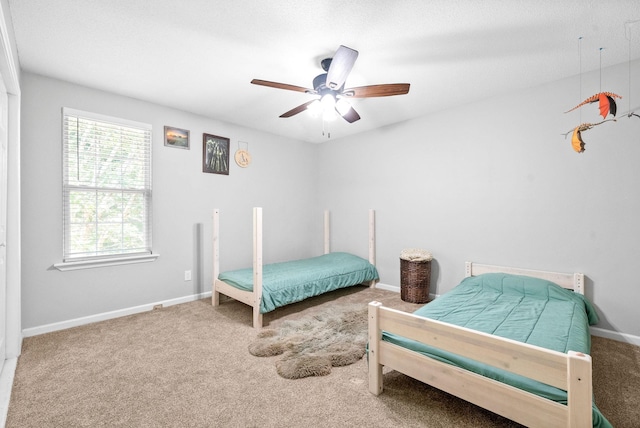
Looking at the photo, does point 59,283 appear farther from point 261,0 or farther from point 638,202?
point 638,202

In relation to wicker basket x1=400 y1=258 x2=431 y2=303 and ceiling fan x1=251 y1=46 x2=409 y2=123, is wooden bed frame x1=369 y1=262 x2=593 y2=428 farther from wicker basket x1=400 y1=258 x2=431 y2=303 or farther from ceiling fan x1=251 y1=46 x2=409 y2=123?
wicker basket x1=400 y1=258 x2=431 y2=303

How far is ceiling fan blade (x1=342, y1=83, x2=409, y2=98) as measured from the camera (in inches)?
82.6

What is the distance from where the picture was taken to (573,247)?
2660 millimetres

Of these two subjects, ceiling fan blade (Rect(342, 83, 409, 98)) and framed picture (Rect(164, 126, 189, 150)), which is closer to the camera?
ceiling fan blade (Rect(342, 83, 409, 98))

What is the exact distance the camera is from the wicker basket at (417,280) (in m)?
3.41

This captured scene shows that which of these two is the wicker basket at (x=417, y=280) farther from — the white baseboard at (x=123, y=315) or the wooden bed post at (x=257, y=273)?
the wooden bed post at (x=257, y=273)

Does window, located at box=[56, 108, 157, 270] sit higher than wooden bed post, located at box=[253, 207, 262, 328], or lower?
higher

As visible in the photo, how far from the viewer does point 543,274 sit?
278 centimetres

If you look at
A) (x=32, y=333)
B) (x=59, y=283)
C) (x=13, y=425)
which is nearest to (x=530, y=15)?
(x=13, y=425)

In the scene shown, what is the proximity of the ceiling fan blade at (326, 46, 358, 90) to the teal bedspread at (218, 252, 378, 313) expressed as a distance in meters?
1.94

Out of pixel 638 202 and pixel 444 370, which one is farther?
pixel 638 202

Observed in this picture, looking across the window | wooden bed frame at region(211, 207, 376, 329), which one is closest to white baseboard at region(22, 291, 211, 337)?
wooden bed frame at region(211, 207, 376, 329)

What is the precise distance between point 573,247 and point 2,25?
4.36 meters

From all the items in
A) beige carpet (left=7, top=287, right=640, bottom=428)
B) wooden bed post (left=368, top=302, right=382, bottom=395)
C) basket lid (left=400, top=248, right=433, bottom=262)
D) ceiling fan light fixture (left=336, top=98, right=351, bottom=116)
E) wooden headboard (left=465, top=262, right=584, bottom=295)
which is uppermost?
ceiling fan light fixture (left=336, top=98, right=351, bottom=116)
